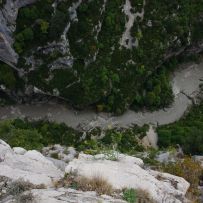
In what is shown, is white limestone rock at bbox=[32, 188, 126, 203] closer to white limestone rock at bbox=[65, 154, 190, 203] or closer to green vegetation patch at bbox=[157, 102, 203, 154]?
white limestone rock at bbox=[65, 154, 190, 203]

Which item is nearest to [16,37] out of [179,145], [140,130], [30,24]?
[30,24]

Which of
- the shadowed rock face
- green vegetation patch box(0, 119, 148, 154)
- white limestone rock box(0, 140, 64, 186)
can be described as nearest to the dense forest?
the shadowed rock face

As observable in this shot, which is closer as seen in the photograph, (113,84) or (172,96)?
(113,84)

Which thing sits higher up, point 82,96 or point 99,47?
point 99,47

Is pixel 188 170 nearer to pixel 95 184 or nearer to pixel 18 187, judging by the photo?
pixel 95 184

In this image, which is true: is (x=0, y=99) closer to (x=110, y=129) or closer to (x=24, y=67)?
(x=24, y=67)

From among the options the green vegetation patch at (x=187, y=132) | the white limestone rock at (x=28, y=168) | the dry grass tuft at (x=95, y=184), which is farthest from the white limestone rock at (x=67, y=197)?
the green vegetation patch at (x=187, y=132)
